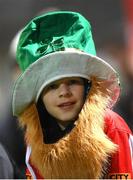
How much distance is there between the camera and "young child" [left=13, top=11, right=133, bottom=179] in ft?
6.34

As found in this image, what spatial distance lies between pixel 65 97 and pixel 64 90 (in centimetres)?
2

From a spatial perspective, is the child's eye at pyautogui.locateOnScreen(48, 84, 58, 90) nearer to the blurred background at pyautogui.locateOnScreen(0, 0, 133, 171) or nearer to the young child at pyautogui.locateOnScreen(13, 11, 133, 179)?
the young child at pyautogui.locateOnScreen(13, 11, 133, 179)

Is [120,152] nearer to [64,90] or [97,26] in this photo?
[64,90]

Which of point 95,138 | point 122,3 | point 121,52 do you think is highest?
point 122,3

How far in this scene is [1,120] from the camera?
106 inches

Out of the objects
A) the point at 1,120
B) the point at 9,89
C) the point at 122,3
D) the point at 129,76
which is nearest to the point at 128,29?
the point at 122,3

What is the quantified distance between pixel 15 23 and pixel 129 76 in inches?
27.0

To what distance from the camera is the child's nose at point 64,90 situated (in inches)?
77.2

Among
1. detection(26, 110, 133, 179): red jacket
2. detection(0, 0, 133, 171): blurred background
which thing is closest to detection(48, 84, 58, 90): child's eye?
detection(26, 110, 133, 179): red jacket

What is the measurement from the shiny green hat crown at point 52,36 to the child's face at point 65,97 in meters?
0.10

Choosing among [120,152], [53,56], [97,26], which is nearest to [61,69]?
[53,56]

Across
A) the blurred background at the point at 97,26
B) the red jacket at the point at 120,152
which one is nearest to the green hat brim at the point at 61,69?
the red jacket at the point at 120,152

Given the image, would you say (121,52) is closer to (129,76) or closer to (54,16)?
(129,76)

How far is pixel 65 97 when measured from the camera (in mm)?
1967
